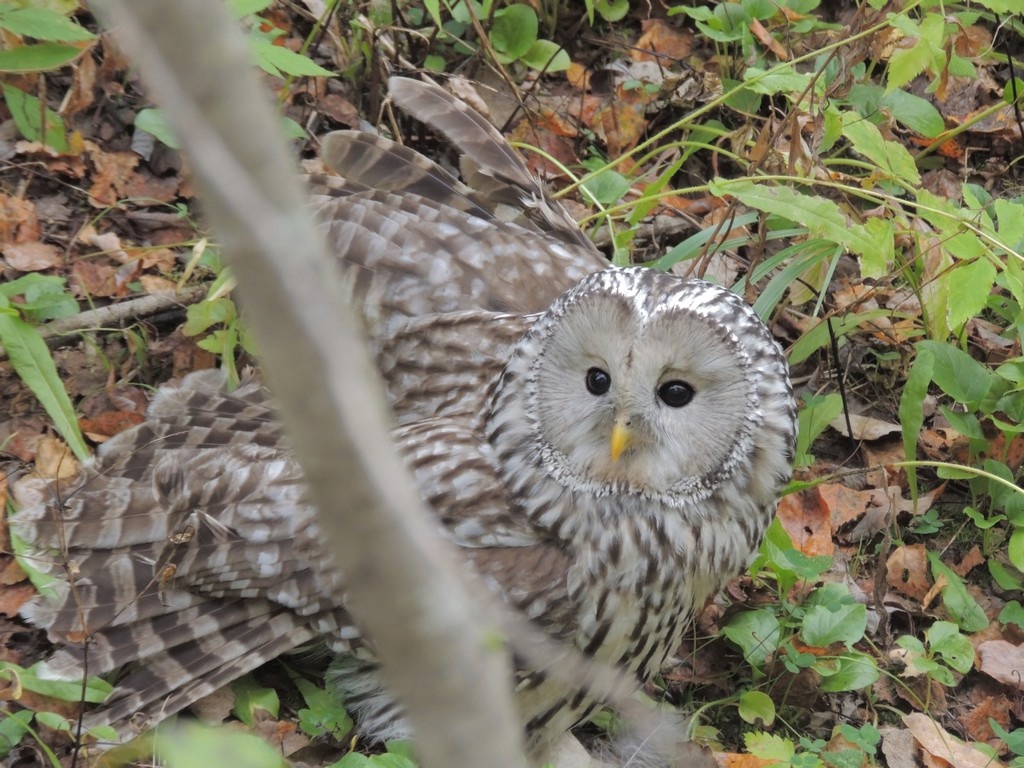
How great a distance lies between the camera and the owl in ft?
8.74

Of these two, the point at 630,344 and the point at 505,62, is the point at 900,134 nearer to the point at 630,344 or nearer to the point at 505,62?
the point at 505,62

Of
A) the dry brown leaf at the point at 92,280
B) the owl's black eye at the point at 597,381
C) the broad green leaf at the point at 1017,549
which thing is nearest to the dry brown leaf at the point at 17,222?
the dry brown leaf at the point at 92,280

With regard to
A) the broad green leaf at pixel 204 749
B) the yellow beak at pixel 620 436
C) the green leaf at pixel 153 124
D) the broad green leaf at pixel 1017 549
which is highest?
the broad green leaf at pixel 204 749

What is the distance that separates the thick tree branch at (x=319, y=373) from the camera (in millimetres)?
669

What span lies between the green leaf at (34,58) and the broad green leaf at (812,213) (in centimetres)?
208

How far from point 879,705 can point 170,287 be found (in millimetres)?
2624

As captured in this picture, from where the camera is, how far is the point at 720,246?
378 centimetres

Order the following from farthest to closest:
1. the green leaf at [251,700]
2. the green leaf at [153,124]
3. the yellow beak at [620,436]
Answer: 1. the green leaf at [153,124]
2. the green leaf at [251,700]
3. the yellow beak at [620,436]

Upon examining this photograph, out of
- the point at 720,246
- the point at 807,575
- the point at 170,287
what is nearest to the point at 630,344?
the point at 807,575

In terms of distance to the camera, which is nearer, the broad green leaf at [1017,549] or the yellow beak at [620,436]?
the yellow beak at [620,436]

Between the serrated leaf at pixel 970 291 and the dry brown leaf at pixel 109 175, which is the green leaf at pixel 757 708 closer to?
the serrated leaf at pixel 970 291

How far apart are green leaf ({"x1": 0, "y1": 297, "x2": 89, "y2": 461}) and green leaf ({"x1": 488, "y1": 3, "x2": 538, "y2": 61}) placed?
222cm

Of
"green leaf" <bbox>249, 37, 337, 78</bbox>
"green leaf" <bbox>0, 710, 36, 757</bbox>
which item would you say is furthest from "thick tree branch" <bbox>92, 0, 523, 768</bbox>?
"green leaf" <bbox>249, 37, 337, 78</bbox>

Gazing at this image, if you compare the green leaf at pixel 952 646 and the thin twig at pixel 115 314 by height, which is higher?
the green leaf at pixel 952 646
